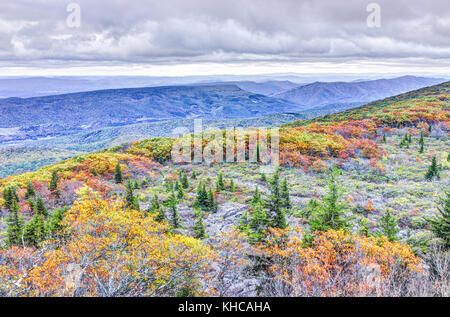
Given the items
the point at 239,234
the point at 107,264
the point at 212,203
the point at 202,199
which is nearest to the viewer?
the point at 107,264

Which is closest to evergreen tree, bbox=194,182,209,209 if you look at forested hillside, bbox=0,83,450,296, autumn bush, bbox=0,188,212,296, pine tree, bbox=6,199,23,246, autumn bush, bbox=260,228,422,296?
forested hillside, bbox=0,83,450,296

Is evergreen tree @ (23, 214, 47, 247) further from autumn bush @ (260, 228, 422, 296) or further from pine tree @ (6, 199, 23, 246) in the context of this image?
autumn bush @ (260, 228, 422, 296)

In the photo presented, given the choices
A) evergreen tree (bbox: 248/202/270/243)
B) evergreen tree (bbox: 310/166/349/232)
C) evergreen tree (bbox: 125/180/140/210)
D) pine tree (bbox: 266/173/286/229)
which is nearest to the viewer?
evergreen tree (bbox: 310/166/349/232)

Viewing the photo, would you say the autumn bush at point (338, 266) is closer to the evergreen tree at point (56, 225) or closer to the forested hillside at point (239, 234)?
the forested hillside at point (239, 234)

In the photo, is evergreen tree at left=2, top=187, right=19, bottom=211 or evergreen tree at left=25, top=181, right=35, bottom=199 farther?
evergreen tree at left=25, top=181, right=35, bottom=199

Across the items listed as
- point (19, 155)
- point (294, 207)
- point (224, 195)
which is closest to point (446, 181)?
point (294, 207)

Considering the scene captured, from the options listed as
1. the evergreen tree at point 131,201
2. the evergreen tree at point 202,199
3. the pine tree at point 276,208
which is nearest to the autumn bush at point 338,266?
the pine tree at point 276,208

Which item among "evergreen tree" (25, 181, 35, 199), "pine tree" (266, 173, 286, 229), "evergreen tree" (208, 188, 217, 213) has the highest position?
"pine tree" (266, 173, 286, 229)

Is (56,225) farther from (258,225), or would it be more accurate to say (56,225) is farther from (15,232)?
(258,225)

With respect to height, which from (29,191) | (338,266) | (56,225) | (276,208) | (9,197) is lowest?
(9,197)

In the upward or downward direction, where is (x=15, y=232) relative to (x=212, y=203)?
upward

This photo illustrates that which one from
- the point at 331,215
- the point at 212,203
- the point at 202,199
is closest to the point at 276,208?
the point at 331,215

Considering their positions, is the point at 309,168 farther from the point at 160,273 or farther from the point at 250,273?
the point at 160,273
